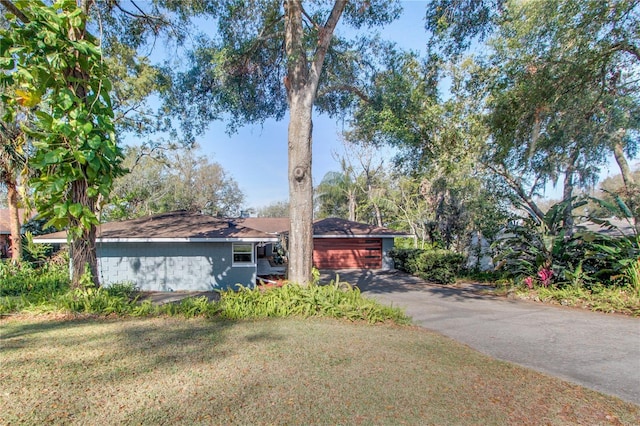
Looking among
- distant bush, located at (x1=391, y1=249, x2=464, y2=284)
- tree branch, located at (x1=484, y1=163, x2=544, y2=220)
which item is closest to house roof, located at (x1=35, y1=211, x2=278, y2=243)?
distant bush, located at (x1=391, y1=249, x2=464, y2=284)

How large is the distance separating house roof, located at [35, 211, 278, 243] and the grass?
6376 mm

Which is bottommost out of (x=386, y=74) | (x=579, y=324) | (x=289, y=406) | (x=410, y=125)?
(x=579, y=324)

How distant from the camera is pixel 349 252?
20.9 metres

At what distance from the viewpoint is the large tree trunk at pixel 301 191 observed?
26.9 feet

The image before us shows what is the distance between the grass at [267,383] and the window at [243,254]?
294 inches

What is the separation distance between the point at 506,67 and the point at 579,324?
7.12 m

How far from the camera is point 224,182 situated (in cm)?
3600

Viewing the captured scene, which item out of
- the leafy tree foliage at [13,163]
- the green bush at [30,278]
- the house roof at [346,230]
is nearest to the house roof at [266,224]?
the house roof at [346,230]

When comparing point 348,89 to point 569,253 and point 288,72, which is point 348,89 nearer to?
point 288,72

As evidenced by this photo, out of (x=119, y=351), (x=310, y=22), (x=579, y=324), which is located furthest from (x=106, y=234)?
(x=579, y=324)

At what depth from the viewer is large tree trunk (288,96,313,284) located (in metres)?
8.20

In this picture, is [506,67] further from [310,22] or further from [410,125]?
[310,22]

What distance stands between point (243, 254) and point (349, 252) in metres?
9.15

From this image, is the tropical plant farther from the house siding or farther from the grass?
the house siding
